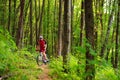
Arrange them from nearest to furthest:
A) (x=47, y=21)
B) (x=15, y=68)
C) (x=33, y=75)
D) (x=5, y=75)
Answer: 1. (x=5, y=75)
2. (x=15, y=68)
3. (x=33, y=75)
4. (x=47, y=21)

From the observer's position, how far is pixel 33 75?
515 inches

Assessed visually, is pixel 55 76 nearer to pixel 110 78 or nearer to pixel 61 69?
pixel 61 69

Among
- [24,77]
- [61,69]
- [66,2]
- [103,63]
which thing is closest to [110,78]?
[103,63]

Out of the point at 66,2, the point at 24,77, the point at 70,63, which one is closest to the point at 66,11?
the point at 66,2

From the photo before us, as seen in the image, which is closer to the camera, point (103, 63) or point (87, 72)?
point (103, 63)

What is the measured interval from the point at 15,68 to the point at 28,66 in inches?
74.6

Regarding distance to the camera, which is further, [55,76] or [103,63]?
[55,76]

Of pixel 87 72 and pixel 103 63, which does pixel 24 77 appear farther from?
pixel 103 63

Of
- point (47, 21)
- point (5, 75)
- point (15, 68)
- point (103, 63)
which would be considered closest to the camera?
point (103, 63)

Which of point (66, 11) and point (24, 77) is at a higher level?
point (66, 11)

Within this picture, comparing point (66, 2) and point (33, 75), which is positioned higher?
point (66, 2)

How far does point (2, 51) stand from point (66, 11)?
4216 mm

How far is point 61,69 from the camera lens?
47.5 feet

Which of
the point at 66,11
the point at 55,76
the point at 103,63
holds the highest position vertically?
the point at 66,11
